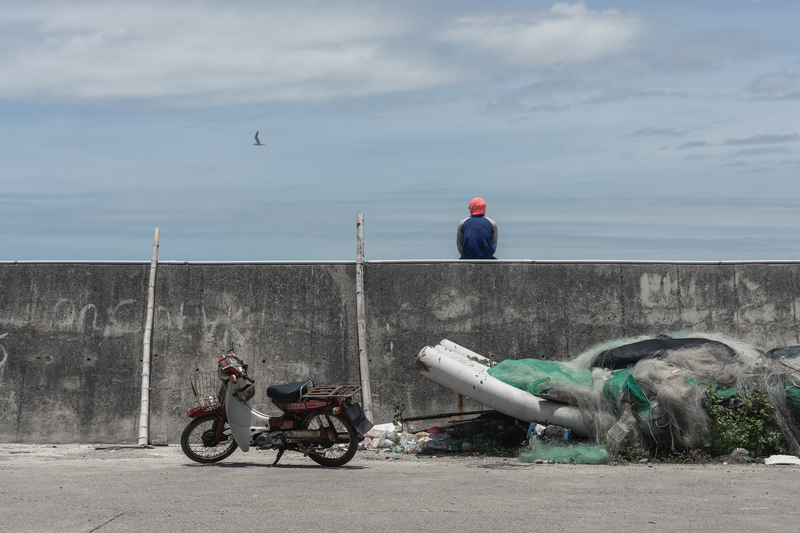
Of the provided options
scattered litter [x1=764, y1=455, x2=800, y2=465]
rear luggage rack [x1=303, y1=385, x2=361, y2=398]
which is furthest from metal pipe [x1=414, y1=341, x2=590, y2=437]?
scattered litter [x1=764, y1=455, x2=800, y2=465]

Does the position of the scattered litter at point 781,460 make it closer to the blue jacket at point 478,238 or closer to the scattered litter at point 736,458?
the scattered litter at point 736,458

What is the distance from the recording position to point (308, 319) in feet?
33.9

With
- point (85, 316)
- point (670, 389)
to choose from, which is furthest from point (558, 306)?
point (85, 316)

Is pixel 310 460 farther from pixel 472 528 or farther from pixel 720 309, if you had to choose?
pixel 720 309

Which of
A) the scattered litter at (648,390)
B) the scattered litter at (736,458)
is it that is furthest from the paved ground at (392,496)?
the scattered litter at (648,390)

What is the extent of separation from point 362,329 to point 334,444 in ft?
6.91

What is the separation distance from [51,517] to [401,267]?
580 cm

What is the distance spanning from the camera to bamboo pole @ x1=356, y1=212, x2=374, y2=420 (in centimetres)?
994

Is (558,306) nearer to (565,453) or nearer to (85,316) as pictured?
(565,453)

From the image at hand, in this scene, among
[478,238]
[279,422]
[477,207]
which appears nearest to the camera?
[279,422]

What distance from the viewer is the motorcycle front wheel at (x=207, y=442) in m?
8.40

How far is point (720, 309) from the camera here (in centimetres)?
1038

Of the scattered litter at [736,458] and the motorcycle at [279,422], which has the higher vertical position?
the motorcycle at [279,422]

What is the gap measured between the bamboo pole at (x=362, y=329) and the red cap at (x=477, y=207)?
1726 mm
